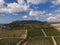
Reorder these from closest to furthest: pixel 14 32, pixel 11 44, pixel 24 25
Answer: pixel 11 44, pixel 14 32, pixel 24 25

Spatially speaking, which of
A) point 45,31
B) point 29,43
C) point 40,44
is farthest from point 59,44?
point 45,31

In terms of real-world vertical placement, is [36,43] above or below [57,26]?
above

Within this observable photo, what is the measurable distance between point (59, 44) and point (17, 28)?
18.7 metres

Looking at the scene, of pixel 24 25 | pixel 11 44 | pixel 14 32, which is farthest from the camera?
pixel 24 25

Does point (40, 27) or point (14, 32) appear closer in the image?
point (14, 32)

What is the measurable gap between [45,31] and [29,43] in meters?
16.2

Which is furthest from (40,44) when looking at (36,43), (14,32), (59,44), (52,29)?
(52,29)

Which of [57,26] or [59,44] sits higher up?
[59,44]

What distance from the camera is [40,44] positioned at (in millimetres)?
37125

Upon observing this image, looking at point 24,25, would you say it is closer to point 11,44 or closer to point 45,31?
point 45,31

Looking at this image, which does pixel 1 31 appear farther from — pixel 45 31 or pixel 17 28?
pixel 45 31

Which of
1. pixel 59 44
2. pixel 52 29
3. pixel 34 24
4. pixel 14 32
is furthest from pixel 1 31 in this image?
pixel 59 44

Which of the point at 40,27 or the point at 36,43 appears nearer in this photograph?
the point at 36,43

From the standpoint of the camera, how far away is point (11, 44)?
118ft
